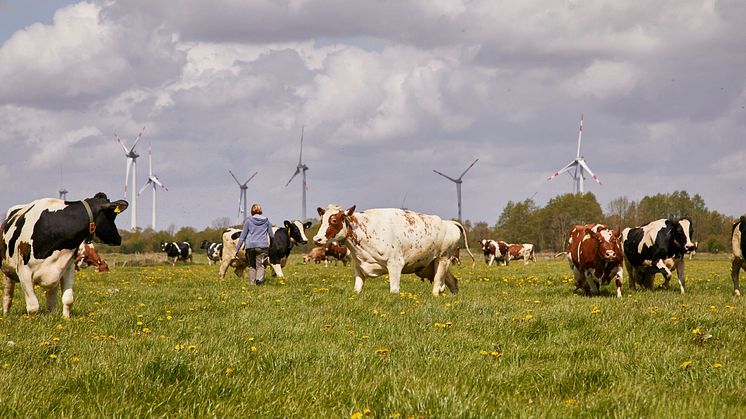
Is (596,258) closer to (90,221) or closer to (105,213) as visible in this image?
(105,213)

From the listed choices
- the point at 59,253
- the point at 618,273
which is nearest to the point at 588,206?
the point at 618,273

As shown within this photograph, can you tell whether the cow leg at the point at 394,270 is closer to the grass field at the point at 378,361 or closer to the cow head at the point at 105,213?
the grass field at the point at 378,361

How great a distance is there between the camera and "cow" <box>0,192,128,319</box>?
434 inches

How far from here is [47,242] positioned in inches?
435

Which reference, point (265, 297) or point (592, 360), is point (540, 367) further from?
point (265, 297)

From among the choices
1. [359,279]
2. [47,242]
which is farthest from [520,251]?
[47,242]

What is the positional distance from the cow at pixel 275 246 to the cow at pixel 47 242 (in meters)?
12.7

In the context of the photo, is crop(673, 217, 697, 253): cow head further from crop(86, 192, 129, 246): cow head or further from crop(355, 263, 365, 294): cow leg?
crop(86, 192, 129, 246): cow head

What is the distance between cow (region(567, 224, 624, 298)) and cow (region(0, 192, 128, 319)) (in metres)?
10.1

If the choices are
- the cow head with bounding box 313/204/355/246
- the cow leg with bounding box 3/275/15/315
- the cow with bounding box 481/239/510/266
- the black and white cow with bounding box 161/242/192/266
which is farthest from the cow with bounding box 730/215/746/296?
the black and white cow with bounding box 161/242/192/266

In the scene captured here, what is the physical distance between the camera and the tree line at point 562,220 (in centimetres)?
10856

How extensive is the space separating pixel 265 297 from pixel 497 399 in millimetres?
Result: 9007

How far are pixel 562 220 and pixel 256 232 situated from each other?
9452cm

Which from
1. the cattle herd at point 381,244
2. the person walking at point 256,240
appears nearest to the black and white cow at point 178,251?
the person walking at point 256,240
